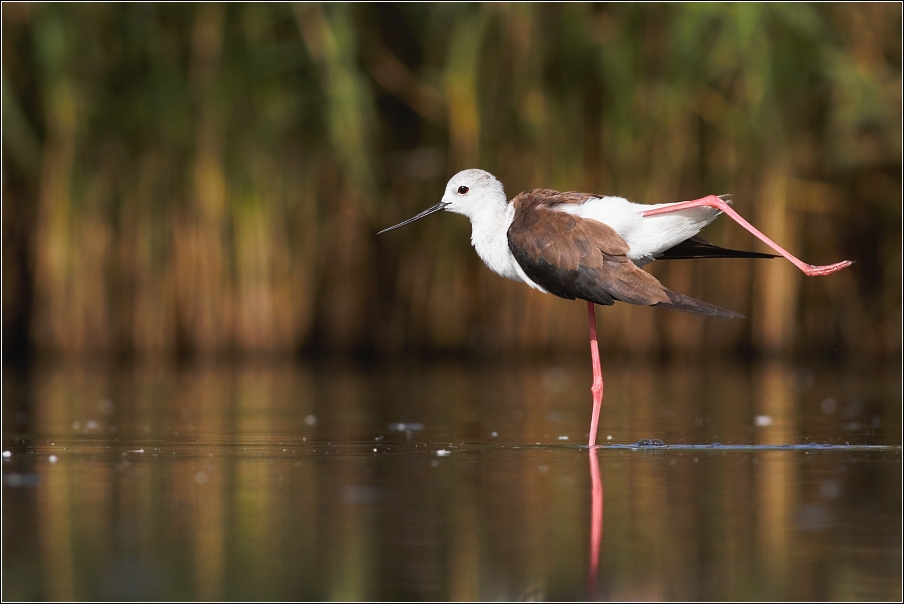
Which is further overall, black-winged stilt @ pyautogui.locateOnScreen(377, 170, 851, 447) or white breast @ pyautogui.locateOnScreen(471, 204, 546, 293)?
white breast @ pyautogui.locateOnScreen(471, 204, 546, 293)

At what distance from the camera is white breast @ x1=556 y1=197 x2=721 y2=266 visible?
601cm

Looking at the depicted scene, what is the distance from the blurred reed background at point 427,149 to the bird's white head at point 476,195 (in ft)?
12.4

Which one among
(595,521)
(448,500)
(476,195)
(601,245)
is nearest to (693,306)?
(601,245)

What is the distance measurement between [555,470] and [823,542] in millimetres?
1480

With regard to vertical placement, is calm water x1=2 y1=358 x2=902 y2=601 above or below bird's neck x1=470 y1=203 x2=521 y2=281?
below

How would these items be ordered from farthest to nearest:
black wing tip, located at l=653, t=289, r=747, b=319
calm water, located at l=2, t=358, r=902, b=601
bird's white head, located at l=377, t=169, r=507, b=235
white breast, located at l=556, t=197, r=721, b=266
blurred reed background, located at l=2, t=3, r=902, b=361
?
blurred reed background, located at l=2, t=3, r=902, b=361 < bird's white head, located at l=377, t=169, r=507, b=235 < white breast, located at l=556, t=197, r=721, b=266 < black wing tip, located at l=653, t=289, r=747, b=319 < calm water, located at l=2, t=358, r=902, b=601

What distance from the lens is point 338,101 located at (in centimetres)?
1041

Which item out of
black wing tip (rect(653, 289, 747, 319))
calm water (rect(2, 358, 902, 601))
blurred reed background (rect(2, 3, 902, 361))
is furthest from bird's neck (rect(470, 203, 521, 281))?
blurred reed background (rect(2, 3, 902, 361))

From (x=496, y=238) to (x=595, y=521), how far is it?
268 cm

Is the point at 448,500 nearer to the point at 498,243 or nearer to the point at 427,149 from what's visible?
the point at 498,243

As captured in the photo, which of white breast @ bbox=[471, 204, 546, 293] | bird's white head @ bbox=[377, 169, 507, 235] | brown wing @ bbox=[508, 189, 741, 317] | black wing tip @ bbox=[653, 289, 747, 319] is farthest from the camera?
bird's white head @ bbox=[377, 169, 507, 235]

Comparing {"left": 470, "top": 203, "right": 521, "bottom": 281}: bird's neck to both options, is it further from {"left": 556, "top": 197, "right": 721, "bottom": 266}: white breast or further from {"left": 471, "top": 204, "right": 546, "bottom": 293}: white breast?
{"left": 556, "top": 197, "right": 721, "bottom": 266}: white breast

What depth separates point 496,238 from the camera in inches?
252

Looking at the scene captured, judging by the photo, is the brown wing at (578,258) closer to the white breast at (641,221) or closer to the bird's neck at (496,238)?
the white breast at (641,221)
